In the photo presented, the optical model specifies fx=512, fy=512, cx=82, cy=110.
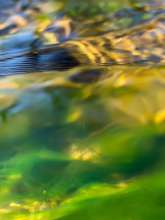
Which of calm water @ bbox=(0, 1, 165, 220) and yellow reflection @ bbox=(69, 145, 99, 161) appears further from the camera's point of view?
yellow reflection @ bbox=(69, 145, 99, 161)

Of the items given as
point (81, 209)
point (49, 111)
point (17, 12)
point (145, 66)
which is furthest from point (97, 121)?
point (17, 12)

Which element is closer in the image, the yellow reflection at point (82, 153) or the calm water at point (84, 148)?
the calm water at point (84, 148)

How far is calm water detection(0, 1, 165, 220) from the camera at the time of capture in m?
1.42

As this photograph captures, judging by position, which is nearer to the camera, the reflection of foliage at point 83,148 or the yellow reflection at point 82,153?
the reflection of foliage at point 83,148

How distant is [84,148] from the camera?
1691mm

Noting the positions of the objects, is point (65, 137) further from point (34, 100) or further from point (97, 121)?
point (34, 100)

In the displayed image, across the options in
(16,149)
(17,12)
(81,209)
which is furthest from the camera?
(17,12)

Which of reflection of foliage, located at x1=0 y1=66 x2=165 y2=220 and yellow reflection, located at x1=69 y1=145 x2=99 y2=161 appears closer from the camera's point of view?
reflection of foliage, located at x1=0 y1=66 x2=165 y2=220

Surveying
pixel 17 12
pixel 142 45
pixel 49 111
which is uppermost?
pixel 17 12

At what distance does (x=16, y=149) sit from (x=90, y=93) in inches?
19.8

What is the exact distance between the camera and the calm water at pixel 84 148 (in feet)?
4.67

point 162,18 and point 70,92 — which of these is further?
point 162,18

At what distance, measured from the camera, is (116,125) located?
1.82m

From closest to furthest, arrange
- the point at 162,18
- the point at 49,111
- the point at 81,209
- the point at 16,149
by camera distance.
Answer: the point at 81,209, the point at 16,149, the point at 49,111, the point at 162,18
